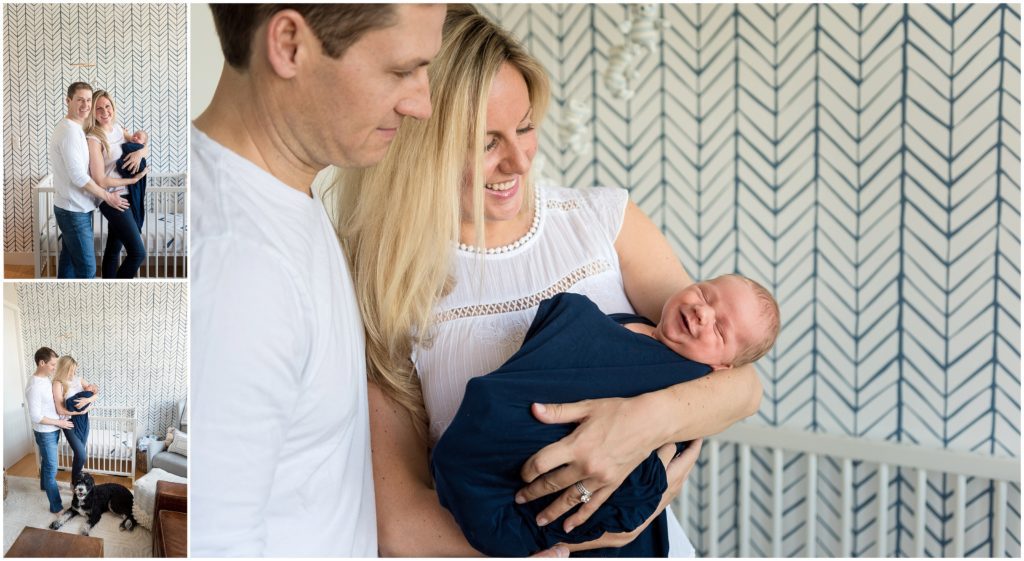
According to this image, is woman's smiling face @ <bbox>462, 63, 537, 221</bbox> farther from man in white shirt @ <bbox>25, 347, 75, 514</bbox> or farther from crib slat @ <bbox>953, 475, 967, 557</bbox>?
crib slat @ <bbox>953, 475, 967, 557</bbox>

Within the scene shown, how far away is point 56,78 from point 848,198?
207 centimetres

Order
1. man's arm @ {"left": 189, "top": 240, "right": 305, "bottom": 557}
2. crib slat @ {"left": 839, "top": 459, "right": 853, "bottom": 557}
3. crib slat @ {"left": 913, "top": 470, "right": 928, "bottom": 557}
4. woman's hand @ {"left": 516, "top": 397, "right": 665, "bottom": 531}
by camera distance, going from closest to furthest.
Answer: man's arm @ {"left": 189, "top": 240, "right": 305, "bottom": 557}
woman's hand @ {"left": 516, "top": 397, "right": 665, "bottom": 531}
crib slat @ {"left": 913, "top": 470, "right": 928, "bottom": 557}
crib slat @ {"left": 839, "top": 459, "right": 853, "bottom": 557}

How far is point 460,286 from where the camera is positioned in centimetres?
137

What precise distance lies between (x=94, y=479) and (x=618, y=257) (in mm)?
860

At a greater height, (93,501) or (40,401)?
(40,401)

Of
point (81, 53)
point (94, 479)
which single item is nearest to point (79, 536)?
point (94, 479)

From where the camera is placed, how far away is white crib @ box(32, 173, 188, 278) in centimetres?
96

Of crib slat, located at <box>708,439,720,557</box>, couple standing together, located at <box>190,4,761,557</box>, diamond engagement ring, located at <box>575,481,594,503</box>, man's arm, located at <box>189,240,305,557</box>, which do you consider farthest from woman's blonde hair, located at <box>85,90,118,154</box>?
crib slat, located at <box>708,439,720,557</box>

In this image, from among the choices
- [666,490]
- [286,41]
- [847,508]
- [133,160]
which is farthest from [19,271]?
[847,508]

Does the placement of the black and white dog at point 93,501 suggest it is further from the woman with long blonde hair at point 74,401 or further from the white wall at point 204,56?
the white wall at point 204,56

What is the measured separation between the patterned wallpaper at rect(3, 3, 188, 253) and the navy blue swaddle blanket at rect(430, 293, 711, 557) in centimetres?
50

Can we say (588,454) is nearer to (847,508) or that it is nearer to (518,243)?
(518,243)

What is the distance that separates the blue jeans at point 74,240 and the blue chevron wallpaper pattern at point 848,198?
5.24 ft

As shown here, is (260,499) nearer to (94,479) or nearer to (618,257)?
(94,479)
